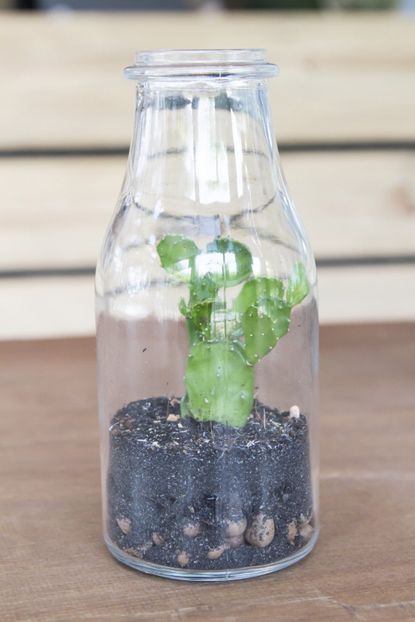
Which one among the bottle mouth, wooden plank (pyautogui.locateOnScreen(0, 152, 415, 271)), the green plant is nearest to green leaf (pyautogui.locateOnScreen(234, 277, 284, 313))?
the green plant

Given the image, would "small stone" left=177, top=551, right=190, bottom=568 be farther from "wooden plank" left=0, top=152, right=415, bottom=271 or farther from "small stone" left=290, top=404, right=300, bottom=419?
"wooden plank" left=0, top=152, right=415, bottom=271

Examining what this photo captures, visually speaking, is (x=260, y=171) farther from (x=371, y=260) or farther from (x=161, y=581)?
(x=371, y=260)

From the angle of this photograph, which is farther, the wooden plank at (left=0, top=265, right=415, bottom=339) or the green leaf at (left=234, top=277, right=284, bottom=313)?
the wooden plank at (left=0, top=265, right=415, bottom=339)

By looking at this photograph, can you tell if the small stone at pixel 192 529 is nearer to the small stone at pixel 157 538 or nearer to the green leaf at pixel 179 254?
the small stone at pixel 157 538

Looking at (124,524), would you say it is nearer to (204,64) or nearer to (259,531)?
(259,531)

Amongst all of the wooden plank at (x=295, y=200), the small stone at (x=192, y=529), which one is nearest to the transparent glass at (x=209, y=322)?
the small stone at (x=192, y=529)

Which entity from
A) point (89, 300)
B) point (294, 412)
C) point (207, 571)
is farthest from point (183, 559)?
point (89, 300)
